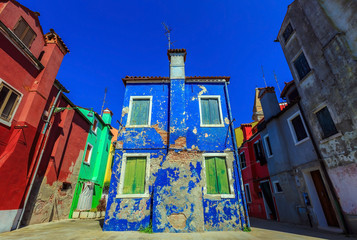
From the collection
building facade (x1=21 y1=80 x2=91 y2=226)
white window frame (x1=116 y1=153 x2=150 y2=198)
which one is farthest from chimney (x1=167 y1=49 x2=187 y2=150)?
building facade (x1=21 y1=80 x2=91 y2=226)

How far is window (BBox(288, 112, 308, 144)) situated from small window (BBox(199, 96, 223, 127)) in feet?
17.6

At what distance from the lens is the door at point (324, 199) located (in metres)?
8.58

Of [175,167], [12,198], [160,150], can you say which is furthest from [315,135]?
[12,198]

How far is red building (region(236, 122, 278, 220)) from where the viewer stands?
1341 cm

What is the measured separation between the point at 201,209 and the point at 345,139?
7.36m

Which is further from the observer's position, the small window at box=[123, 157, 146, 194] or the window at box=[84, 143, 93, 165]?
the window at box=[84, 143, 93, 165]

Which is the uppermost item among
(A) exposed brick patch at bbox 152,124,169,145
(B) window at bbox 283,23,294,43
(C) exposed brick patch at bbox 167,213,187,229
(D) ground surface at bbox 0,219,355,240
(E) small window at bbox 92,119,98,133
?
(B) window at bbox 283,23,294,43

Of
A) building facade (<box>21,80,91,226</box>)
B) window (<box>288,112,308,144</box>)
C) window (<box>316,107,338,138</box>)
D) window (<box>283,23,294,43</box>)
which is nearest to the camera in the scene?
window (<box>316,107,338,138</box>)

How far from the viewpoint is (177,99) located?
9922 mm

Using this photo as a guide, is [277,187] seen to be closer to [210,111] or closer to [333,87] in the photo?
[333,87]

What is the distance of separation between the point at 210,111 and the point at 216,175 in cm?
372

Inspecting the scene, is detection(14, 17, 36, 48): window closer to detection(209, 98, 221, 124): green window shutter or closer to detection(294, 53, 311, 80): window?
detection(209, 98, 221, 124): green window shutter

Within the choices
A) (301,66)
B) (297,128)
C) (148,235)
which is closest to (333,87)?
(301,66)

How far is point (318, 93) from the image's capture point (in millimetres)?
9125
